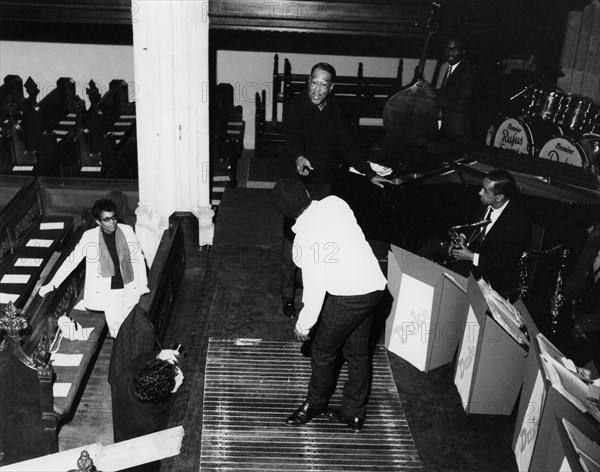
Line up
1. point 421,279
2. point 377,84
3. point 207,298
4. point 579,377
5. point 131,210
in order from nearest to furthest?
point 579,377 < point 421,279 < point 207,298 < point 131,210 < point 377,84

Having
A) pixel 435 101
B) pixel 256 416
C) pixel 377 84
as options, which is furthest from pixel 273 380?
pixel 377 84

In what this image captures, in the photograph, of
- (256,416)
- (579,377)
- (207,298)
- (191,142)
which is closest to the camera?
(579,377)

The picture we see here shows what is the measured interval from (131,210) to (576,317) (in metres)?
5.52

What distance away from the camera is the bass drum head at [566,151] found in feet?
29.1

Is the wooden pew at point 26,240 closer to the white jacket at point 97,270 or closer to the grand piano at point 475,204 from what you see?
the white jacket at point 97,270

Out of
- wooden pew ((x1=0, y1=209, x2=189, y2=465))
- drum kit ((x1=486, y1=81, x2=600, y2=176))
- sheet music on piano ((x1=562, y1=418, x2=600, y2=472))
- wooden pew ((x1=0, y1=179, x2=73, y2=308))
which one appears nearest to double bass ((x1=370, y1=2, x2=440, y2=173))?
drum kit ((x1=486, y1=81, x2=600, y2=176))

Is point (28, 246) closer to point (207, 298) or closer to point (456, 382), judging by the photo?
point (207, 298)

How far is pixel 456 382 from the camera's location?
16.8 feet

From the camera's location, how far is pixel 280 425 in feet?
15.3

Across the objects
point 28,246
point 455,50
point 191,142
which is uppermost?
point 455,50

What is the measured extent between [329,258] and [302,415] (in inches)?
47.9

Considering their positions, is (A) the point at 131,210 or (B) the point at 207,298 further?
(A) the point at 131,210

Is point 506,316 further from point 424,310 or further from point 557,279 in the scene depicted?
point 557,279

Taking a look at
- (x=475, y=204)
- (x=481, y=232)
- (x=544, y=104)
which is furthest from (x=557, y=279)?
(x=544, y=104)
